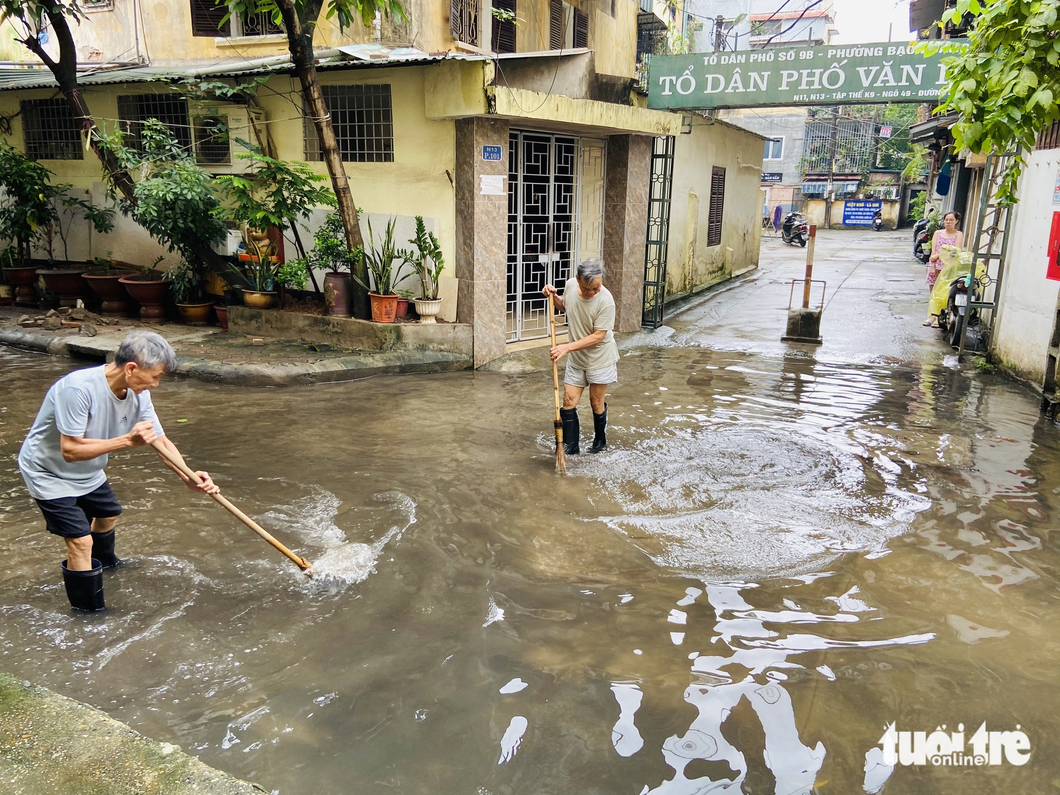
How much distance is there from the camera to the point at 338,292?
9898mm

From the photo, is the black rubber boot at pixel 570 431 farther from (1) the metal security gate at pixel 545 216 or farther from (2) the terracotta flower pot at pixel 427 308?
(1) the metal security gate at pixel 545 216

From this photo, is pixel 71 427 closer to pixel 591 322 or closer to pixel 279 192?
pixel 591 322

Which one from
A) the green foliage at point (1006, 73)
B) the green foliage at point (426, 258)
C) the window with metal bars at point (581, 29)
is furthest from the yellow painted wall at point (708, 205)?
the green foliage at point (1006, 73)

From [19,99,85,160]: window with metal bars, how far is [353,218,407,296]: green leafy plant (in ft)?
20.0

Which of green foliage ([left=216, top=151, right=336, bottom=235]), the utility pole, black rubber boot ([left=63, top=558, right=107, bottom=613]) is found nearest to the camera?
black rubber boot ([left=63, top=558, right=107, bottom=613])

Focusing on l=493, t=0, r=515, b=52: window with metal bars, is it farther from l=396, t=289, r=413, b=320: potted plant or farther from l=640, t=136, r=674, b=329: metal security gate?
l=396, t=289, r=413, b=320: potted plant

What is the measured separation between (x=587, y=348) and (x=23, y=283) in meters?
10.5

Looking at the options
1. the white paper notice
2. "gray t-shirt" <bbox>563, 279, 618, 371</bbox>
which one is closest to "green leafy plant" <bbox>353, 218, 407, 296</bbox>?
the white paper notice

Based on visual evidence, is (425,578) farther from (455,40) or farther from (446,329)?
(455,40)

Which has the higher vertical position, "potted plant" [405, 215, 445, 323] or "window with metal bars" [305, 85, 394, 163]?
"window with metal bars" [305, 85, 394, 163]

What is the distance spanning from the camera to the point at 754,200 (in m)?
20.4

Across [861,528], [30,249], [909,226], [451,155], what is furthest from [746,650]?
[909,226]

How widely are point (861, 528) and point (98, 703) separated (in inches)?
178

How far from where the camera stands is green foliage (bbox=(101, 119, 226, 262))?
379 inches
